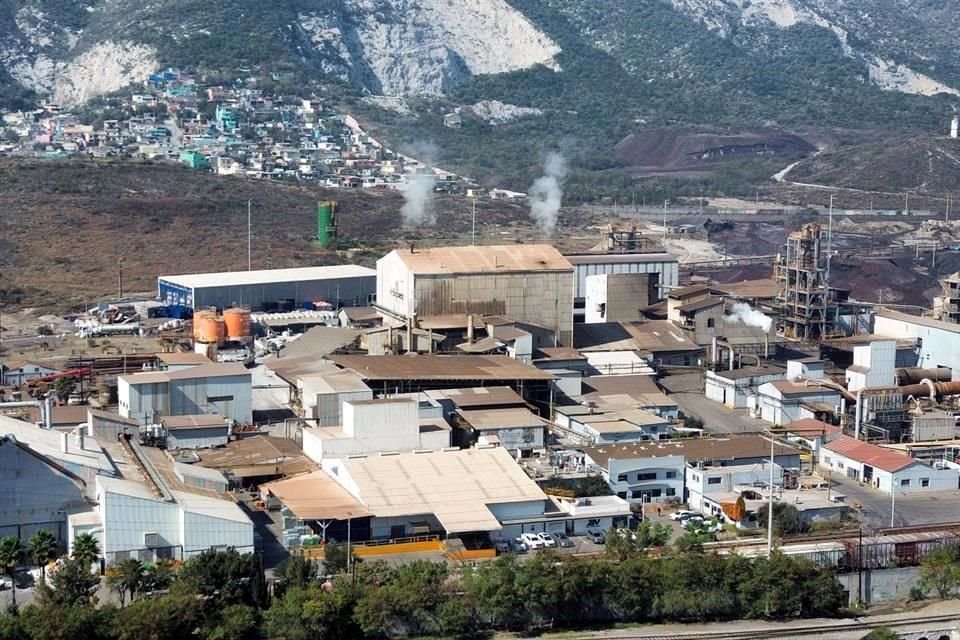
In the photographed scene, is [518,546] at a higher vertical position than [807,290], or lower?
lower

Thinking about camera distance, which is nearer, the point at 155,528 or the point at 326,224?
the point at 155,528

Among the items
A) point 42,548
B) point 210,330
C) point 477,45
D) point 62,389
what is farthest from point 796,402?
point 477,45

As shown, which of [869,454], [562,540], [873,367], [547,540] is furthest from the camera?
[873,367]

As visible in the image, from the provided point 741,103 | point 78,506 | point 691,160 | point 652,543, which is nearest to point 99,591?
point 78,506

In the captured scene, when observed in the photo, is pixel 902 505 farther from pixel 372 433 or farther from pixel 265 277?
pixel 265 277

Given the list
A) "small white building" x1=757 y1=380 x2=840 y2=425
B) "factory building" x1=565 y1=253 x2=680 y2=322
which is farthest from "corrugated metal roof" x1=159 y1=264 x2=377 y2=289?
"small white building" x1=757 y1=380 x2=840 y2=425

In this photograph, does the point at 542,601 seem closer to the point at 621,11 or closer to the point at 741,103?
→ the point at 741,103

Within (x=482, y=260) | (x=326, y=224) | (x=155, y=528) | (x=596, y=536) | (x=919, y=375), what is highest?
(x=482, y=260)
